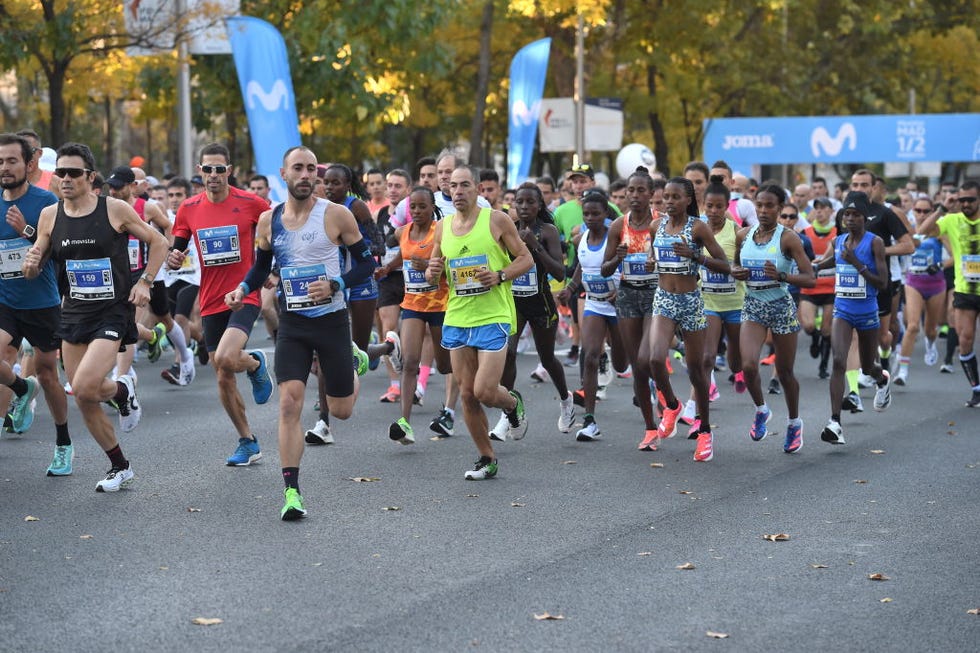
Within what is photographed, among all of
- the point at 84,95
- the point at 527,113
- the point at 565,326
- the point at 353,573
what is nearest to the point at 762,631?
the point at 353,573

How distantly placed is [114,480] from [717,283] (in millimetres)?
4764

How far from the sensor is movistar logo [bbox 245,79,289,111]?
67.9 ft

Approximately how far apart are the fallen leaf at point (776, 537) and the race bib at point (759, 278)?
10.9 feet

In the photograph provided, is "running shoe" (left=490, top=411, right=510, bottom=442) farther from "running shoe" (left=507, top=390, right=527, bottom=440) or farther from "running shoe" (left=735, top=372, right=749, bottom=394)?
"running shoe" (left=735, top=372, right=749, bottom=394)

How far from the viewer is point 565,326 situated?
66.1 feet

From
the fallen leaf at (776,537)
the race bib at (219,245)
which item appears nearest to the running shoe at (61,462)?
the race bib at (219,245)

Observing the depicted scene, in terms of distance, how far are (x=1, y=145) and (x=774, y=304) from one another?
5.25m

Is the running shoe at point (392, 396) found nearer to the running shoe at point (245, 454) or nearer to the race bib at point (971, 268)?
the running shoe at point (245, 454)

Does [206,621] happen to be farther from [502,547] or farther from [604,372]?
[604,372]

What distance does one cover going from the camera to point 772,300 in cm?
1082

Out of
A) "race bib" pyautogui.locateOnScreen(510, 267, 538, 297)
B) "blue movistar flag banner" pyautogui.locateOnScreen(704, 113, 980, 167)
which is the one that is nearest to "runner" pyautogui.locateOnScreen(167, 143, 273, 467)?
"race bib" pyautogui.locateOnScreen(510, 267, 538, 297)

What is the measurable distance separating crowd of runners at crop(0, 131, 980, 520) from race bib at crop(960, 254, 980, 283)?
0.02m

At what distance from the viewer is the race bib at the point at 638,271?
36.7 feet

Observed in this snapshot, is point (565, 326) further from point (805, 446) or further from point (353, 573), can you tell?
point (353, 573)
